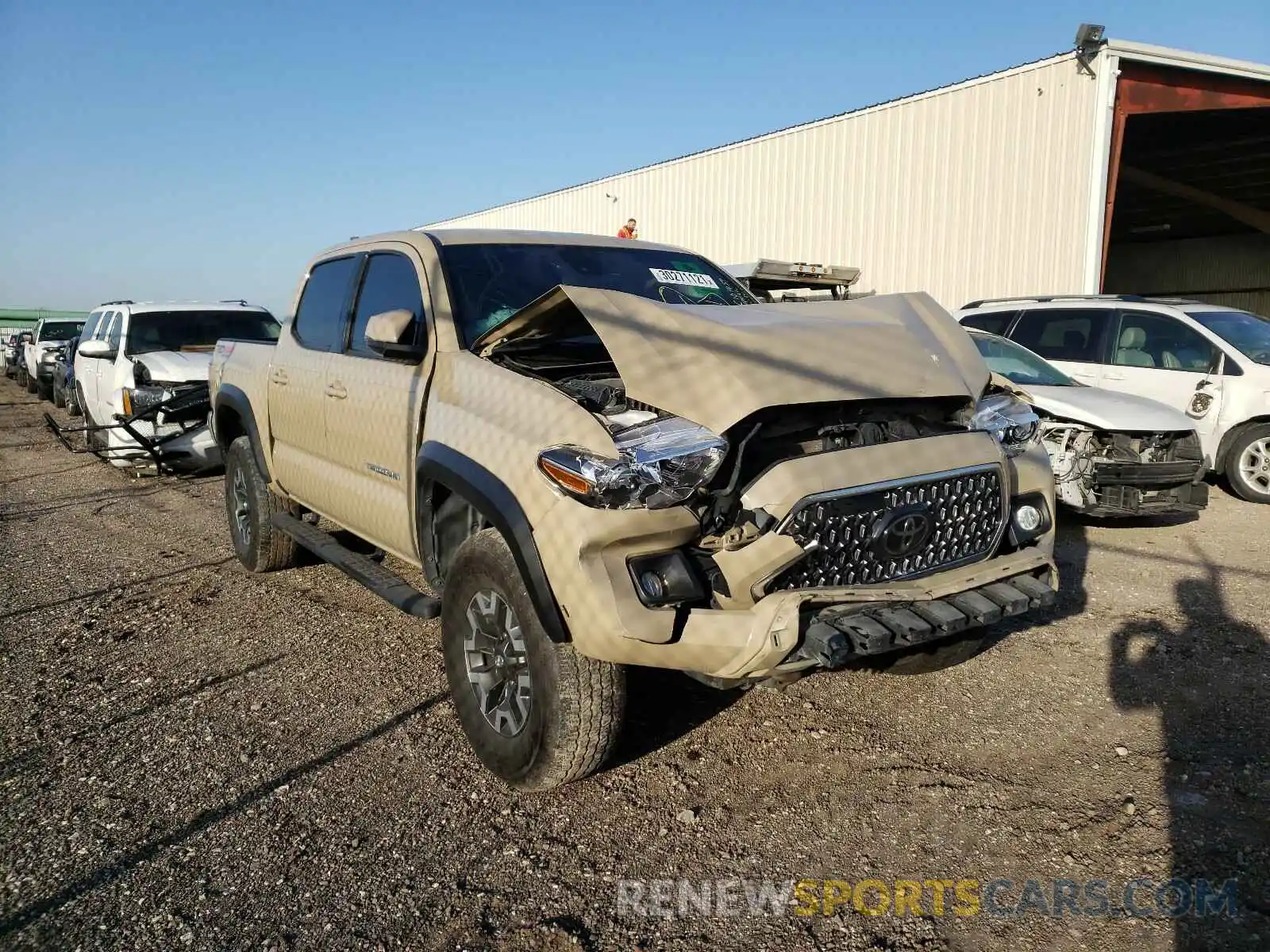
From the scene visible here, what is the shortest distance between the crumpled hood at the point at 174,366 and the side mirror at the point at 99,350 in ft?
0.87

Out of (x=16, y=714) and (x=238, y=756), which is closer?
(x=238, y=756)

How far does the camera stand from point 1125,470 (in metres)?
6.62

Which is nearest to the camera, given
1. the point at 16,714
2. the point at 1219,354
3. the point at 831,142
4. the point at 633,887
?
the point at 633,887

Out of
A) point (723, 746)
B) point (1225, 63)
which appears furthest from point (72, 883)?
point (1225, 63)

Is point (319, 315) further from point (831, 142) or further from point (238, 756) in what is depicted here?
point (831, 142)

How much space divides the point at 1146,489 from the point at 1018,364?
1.57 meters

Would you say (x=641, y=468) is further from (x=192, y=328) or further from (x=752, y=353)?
(x=192, y=328)

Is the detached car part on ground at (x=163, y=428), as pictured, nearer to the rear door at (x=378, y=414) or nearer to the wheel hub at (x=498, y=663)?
the rear door at (x=378, y=414)

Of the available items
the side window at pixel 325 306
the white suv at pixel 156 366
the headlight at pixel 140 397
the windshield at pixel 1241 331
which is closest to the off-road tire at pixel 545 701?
the side window at pixel 325 306

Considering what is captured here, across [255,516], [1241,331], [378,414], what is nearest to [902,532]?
[378,414]

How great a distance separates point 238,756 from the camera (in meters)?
3.43

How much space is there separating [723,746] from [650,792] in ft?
1.46

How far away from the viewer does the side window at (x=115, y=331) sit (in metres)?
10.3

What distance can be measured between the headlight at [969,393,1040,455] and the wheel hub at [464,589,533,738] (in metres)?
1.88
